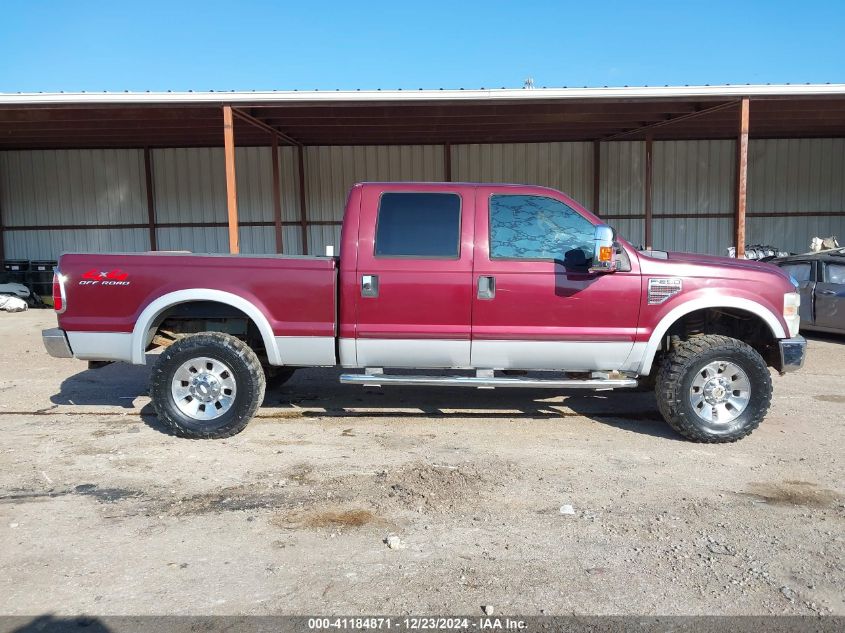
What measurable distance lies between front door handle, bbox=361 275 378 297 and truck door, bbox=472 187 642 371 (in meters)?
0.82

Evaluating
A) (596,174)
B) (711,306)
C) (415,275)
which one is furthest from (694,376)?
(596,174)

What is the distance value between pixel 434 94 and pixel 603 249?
6625mm

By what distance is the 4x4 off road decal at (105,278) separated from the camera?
5352 mm

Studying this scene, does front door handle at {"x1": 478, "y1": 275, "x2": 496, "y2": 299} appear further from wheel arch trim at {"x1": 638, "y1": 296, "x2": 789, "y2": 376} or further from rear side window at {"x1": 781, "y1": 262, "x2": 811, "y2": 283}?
rear side window at {"x1": 781, "y1": 262, "x2": 811, "y2": 283}

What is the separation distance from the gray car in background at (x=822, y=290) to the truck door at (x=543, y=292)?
19.7 feet

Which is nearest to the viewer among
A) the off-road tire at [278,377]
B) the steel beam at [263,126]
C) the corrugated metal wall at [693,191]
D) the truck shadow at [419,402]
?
the truck shadow at [419,402]

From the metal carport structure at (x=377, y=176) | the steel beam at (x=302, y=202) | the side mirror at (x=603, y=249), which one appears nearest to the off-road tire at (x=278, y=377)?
the side mirror at (x=603, y=249)

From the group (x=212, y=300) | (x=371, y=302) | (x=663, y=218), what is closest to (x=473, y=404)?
(x=371, y=302)

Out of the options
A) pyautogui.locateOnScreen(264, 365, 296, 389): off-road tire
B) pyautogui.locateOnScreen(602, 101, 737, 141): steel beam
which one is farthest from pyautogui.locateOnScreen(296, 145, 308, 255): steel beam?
pyautogui.locateOnScreen(264, 365, 296, 389): off-road tire

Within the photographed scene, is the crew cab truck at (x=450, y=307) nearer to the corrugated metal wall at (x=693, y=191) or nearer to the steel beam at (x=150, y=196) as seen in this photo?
the corrugated metal wall at (x=693, y=191)

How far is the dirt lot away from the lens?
122 inches

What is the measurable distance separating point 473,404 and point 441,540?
301 centimetres

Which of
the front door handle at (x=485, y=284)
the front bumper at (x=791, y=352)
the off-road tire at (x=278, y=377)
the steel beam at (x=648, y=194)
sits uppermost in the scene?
the steel beam at (x=648, y=194)

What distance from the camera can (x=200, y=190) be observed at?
59.7ft
